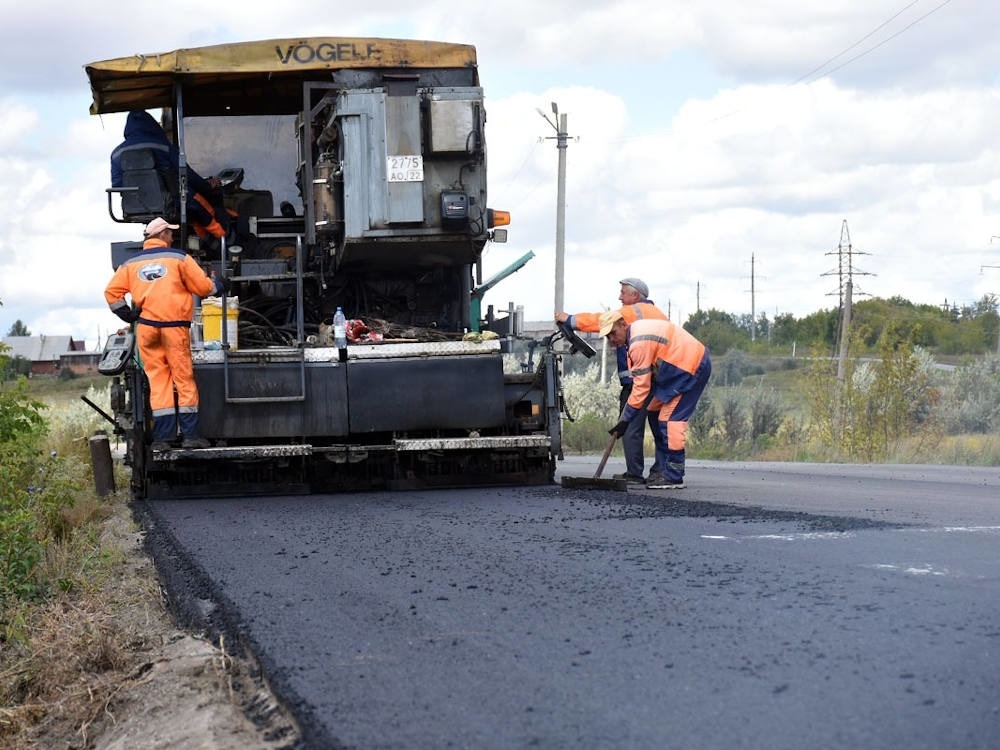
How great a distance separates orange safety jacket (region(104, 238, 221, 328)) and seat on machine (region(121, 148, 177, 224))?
0.76 metres

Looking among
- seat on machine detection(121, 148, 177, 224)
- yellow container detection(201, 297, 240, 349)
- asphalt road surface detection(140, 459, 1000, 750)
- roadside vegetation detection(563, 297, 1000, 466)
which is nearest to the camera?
asphalt road surface detection(140, 459, 1000, 750)

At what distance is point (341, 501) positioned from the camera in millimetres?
8984

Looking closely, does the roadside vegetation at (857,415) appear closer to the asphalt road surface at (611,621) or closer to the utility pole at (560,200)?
the utility pole at (560,200)

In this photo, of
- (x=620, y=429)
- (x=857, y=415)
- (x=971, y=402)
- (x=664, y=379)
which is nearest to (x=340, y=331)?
(x=620, y=429)

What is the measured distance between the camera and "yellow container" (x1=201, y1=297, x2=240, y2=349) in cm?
954

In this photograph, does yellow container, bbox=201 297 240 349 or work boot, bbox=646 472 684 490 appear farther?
work boot, bbox=646 472 684 490

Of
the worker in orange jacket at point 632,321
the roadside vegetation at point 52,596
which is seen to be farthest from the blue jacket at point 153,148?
the worker in orange jacket at point 632,321

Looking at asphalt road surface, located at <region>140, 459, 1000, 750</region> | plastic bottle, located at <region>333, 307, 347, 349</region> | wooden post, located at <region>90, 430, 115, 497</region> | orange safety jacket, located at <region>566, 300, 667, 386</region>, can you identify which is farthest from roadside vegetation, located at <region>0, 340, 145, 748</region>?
orange safety jacket, located at <region>566, 300, 667, 386</region>

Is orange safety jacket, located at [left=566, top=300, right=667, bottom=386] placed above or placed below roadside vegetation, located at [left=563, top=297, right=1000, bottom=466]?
above

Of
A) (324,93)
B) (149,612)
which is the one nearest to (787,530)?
(149,612)

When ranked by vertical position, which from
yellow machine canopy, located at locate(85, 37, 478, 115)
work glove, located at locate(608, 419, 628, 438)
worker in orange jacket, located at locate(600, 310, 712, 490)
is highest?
yellow machine canopy, located at locate(85, 37, 478, 115)

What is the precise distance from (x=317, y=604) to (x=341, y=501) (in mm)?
3923

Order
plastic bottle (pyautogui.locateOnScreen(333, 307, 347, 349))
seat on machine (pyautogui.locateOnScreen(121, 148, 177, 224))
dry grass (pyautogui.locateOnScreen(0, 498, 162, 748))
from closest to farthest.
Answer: dry grass (pyautogui.locateOnScreen(0, 498, 162, 748)), plastic bottle (pyautogui.locateOnScreen(333, 307, 347, 349)), seat on machine (pyautogui.locateOnScreen(121, 148, 177, 224))

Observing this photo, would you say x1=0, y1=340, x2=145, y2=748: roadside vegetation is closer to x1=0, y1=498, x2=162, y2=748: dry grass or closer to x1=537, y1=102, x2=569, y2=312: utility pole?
x1=0, y1=498, x2=162, y2=748: dry grass
